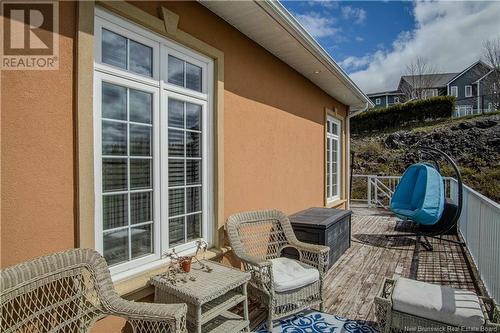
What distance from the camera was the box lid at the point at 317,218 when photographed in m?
4.17

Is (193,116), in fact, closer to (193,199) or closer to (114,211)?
(193,199)

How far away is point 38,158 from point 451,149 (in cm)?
1858

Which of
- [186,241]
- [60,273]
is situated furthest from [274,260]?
[60,273]

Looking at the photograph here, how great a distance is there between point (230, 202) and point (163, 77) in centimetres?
156

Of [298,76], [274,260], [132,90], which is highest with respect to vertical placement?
[298,76]

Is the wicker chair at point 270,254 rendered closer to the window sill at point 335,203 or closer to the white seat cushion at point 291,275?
the white seat cushion at point 291,275

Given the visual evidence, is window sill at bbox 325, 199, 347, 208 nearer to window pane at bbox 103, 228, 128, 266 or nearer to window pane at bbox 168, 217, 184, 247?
window pane at bbox 168, 217, 184, 247

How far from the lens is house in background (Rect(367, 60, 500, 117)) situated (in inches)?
968

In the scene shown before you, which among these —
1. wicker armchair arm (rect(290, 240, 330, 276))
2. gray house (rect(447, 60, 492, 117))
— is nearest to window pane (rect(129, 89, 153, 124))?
wicker armchair arm (rect(290, 240, 330, 276))

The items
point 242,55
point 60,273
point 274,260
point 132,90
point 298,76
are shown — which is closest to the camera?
point 60,273

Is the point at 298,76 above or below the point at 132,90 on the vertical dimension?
above

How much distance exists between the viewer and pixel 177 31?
2613 mm

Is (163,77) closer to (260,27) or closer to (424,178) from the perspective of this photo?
(260,27)

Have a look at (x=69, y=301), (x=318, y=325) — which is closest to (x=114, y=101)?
(x=69, y=301)
